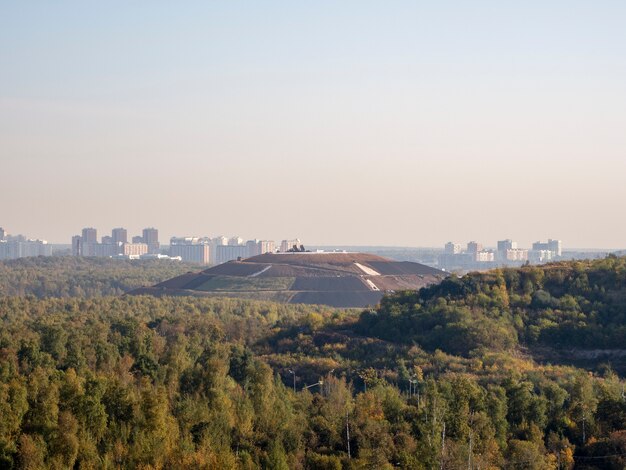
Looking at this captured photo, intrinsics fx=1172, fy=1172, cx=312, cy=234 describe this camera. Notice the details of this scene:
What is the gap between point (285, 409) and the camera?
194 ft

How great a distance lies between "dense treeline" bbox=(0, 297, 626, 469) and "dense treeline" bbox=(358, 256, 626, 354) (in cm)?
405

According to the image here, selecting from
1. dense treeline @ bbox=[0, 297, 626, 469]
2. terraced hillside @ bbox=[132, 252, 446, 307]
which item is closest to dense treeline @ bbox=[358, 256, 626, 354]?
dense treeline @ bbox=[0, 297, 626, 469]

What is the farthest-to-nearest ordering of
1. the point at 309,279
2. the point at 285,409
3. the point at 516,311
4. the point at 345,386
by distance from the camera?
the point at 309,279
the point at 516,311
the point at 345,386
the point at 285,409

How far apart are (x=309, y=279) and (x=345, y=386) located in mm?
97387

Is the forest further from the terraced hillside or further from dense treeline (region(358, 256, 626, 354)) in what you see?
the terraced hillside

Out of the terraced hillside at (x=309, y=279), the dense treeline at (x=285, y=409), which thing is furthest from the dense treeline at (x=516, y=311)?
the terraced hillside at (x=309, y=279)

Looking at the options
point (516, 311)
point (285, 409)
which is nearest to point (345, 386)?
point (285, 409)

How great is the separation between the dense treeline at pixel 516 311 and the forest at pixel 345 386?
168 mm

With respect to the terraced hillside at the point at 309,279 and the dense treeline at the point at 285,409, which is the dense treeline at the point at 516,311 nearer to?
the dense treeline at the point at 285,409

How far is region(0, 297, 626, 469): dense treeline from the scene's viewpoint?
5025 centimetres

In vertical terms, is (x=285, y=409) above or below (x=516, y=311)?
below

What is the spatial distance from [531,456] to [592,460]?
563 cm

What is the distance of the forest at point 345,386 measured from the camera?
51375mm

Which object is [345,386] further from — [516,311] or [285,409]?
[516,311]
